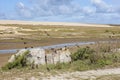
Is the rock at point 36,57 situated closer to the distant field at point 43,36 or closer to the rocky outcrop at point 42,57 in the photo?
the rocky outcrop at point 42,57

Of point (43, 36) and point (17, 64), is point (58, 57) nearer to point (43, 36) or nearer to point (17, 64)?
point (17, 64)

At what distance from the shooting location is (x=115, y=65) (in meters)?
19.5

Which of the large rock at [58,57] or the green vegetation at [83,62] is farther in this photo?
the large rock at [58,57]

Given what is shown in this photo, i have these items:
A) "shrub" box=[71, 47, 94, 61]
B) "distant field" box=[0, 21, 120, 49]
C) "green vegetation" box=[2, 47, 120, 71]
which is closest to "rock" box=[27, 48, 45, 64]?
"green vegetation" box=[2, 47, 120, 71]

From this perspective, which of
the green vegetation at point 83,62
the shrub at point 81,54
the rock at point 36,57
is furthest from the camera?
the shrub at point 81,54

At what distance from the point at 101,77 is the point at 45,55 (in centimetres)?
457

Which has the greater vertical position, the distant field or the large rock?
the large rock

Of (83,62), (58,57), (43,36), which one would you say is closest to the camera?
(83,62)

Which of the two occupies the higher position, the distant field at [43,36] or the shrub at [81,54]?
the shrub at [81,54]

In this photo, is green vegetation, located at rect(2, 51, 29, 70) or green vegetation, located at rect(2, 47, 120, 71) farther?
A: green vegetation, located at rect(2, 51, 29, 70)

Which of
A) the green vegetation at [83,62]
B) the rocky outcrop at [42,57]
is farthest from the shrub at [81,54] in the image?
the rocky outcrop at [42,57]

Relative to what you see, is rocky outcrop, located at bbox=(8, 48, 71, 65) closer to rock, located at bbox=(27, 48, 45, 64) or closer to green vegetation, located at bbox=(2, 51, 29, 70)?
rock, located at bbox=(27, 48, 45, 64)

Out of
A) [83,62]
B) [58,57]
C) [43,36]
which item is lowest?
[43,36]

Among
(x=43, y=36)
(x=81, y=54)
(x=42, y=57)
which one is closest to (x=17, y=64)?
(x=42, y=57)
